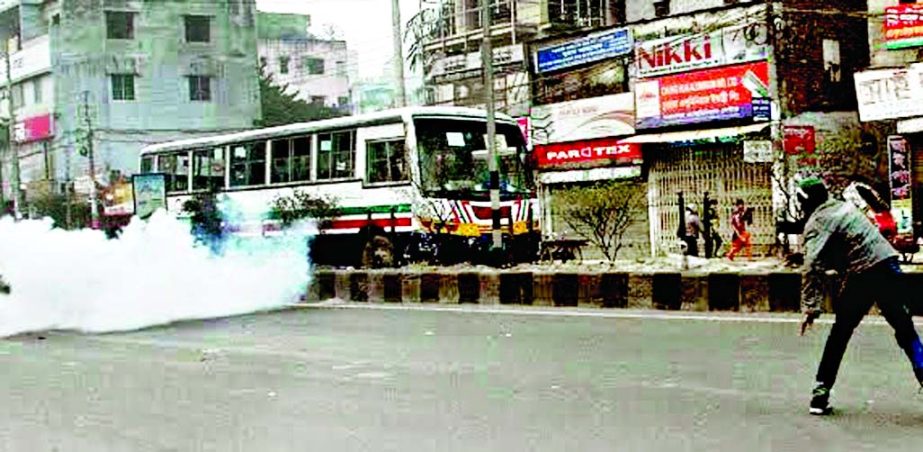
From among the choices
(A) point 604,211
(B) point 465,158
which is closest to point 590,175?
(A) point 604,211

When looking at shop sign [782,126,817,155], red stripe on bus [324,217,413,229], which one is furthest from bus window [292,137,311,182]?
shop sign [782,126,817,155]

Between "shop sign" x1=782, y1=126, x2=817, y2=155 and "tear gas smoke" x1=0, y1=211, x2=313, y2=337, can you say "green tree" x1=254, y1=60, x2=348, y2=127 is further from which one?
"tear gas smoke" x1=0, y1=211, x2=313, y2=337

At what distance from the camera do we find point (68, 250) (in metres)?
15.6

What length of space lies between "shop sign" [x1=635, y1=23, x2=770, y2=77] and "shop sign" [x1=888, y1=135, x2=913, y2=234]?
3137mm

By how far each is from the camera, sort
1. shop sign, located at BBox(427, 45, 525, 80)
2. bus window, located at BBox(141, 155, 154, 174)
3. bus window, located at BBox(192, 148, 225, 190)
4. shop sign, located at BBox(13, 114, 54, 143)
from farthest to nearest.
→ shop sign, located at BBox(13, 114, 54, 143)
shop sign, located at BBox(427, 45, 525, 80)
bus window, located at BBox(141, 155, 154, 174)
bus window, located at BBox(192, 148, 225, 190)

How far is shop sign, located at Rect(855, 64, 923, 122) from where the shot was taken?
2348cm

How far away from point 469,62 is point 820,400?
27.7 meters

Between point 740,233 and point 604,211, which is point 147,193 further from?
point 740,233

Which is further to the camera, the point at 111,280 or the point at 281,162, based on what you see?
the point at 281,162

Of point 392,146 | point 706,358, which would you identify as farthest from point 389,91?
point 706,358

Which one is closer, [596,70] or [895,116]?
[895,116]

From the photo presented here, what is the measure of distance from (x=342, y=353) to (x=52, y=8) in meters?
49.4

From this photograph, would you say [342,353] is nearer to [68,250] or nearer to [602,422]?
[602,422]

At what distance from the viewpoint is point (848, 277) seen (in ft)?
23.4
